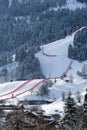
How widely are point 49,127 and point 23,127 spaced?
620 cm

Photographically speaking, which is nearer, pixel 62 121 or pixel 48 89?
pixel 62 121

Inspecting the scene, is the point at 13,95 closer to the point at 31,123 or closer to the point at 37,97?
the point at 37,97

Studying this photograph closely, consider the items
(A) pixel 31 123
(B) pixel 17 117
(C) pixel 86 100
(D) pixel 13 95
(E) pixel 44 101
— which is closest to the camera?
(C) pixel 86 100

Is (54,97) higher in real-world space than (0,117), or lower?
lower

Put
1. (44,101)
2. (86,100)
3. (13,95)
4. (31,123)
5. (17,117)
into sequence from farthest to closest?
(13,95) < (44,101) < (31,123) < (17,117) < (86,100)

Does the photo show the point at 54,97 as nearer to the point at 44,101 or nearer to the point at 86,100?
the point at 44,101

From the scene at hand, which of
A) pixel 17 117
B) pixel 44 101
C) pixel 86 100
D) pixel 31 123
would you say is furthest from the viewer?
pixel 44 101

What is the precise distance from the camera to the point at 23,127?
6488cm

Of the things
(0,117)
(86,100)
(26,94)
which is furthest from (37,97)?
(86,100)

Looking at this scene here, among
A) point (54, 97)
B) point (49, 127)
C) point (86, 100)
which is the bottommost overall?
point (54, 97)

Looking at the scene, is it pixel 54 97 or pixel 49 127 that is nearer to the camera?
pixel 49 127

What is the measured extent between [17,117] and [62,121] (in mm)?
5351

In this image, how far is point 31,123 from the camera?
2714 inches

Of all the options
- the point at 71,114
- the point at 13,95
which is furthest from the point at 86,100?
the point at 13,95
